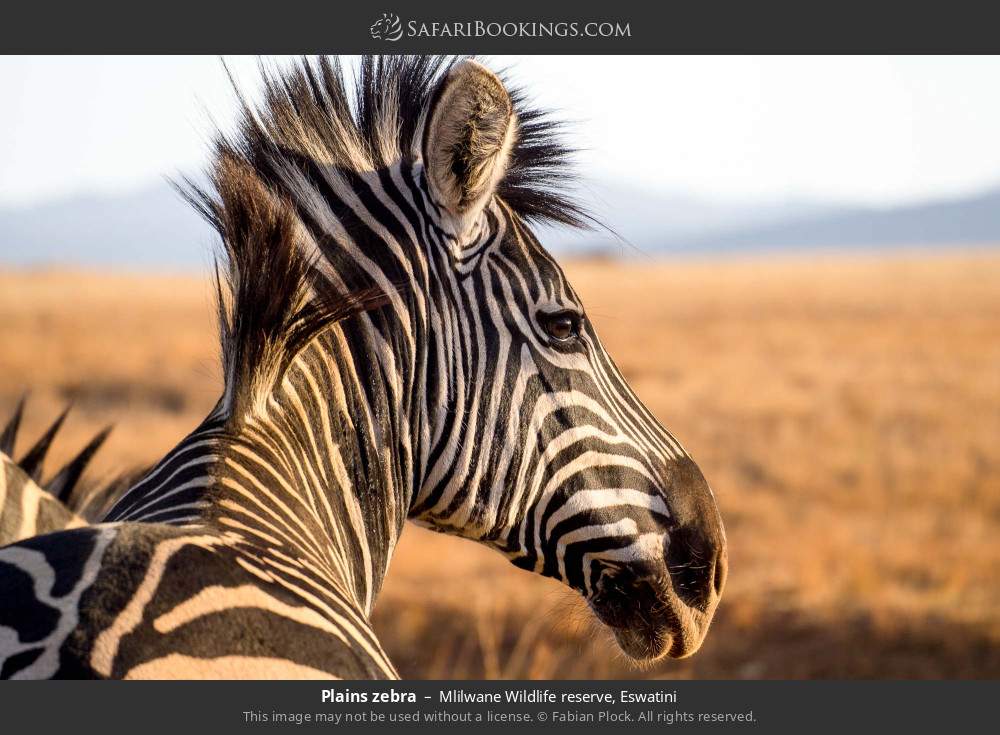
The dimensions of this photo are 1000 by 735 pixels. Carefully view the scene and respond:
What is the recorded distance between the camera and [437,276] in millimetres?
2791

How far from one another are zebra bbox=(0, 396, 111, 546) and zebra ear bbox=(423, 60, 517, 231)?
1561 mm

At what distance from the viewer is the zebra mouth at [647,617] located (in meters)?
2.78

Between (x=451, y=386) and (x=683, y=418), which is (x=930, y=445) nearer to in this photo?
(x=683, y=418)

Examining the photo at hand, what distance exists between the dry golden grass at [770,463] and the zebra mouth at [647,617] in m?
0.12

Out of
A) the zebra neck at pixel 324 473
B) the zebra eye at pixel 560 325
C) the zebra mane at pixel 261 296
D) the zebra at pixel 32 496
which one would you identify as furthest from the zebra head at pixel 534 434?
the zebra at pixel 32 496

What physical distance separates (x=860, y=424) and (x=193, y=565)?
18.3 meters

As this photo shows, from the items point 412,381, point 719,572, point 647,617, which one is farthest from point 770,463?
point 412,381

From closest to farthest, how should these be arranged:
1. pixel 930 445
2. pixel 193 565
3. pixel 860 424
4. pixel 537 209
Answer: pixel 193 565 < pixel 537 209 < pixel 930 445 < pixel 860 424

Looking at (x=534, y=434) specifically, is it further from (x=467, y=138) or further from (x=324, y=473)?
(x=467, y=138)

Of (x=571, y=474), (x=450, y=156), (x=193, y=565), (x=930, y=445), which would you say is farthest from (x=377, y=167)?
(x=930, y=445)

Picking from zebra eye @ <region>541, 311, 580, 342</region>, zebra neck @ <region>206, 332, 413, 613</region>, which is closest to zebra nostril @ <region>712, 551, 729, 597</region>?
zebra eye @ <region>541, 311, 580, 342</region>

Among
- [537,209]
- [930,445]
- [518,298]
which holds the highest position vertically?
[537,209]

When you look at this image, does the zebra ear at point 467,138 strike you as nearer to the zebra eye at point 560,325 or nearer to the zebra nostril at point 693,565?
the zebra eye at point 560,325
